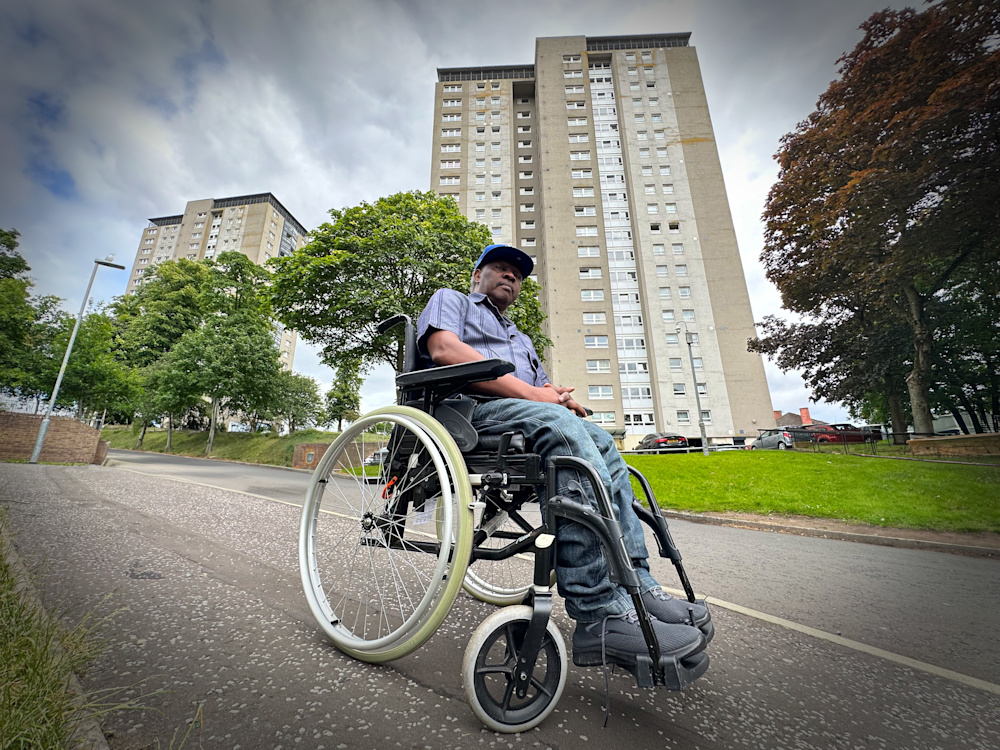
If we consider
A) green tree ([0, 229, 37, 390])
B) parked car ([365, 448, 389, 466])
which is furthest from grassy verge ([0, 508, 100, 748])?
green tree ([0, 229, 37, 390])

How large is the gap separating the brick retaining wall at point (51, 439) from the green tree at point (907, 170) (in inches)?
888

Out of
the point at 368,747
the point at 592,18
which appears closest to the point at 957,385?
the point at 592,18

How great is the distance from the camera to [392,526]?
1780 millimetres

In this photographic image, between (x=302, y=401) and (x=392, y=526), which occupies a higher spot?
(x=302, y=401)

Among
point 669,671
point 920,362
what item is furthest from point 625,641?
point 920,362

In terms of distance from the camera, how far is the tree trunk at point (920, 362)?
7.85 m

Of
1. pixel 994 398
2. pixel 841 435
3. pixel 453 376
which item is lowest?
pixel 453 376

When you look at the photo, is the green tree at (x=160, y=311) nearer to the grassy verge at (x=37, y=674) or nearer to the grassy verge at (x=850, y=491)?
the grassy verge at (x=850, y=491)

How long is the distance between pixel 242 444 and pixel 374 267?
52.4ft

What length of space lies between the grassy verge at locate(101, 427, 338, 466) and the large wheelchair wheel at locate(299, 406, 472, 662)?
55.9 ft

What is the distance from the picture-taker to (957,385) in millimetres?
8539

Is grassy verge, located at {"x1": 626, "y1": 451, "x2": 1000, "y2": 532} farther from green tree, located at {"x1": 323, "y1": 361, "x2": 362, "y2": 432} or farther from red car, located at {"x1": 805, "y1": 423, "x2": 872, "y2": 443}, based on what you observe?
green tree, located at {"x1": 323, "y1": 361, "x2": 362, "y2": 432}

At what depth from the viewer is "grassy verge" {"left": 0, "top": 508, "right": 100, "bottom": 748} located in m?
0.80

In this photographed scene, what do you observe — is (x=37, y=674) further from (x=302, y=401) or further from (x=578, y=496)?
(x=302, y=401)
